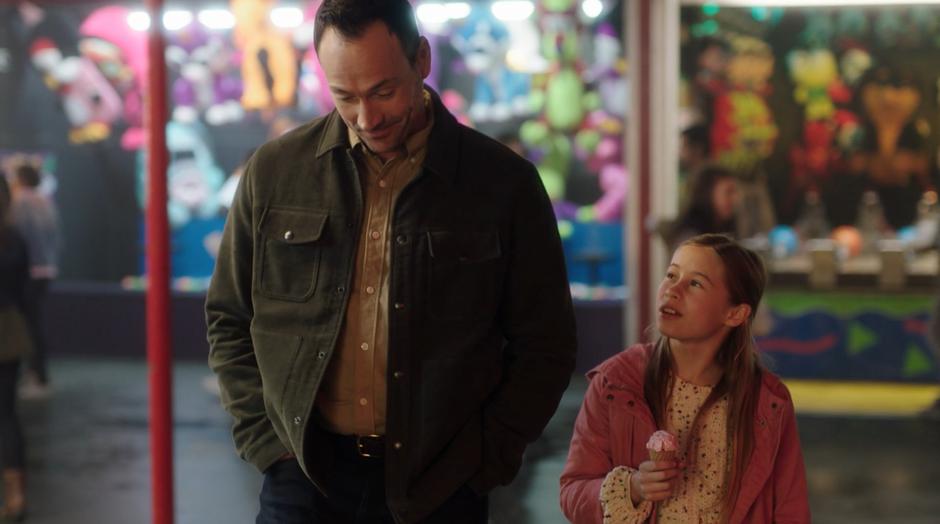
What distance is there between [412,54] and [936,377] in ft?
23.2

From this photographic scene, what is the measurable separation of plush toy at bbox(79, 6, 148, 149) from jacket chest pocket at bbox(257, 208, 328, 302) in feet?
26.7

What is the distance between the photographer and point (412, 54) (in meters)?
2.46

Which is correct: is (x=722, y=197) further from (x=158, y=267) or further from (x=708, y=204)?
(x=158, y=267)

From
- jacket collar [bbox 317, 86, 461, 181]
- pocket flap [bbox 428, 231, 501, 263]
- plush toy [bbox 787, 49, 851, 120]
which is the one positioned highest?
plush toy [bbox 787, 49, 851, 120]

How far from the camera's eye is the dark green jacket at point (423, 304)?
2496 millimetres

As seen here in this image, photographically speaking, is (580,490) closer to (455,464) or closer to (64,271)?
(455,464)

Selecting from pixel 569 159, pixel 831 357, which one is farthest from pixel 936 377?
pixel 569 159

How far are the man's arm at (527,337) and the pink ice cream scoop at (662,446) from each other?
220 mm

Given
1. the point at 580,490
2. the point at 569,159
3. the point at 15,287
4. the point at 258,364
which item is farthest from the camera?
the point at 569,159

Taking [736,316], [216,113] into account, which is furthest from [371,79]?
[216,113]

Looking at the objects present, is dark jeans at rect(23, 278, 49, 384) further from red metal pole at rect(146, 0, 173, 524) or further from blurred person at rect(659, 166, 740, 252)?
red metal pole at rect(146, 0, 173, 524)

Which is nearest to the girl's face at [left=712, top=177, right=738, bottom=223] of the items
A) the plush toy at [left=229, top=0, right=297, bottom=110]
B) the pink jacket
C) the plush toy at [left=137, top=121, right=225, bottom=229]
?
the pink jacket

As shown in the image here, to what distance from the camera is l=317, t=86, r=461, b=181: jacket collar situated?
254 centimetres

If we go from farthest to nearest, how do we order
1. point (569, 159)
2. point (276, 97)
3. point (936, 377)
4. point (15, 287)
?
point (276, 97), point (569, 159), point (936, 377), point (15, 287)
